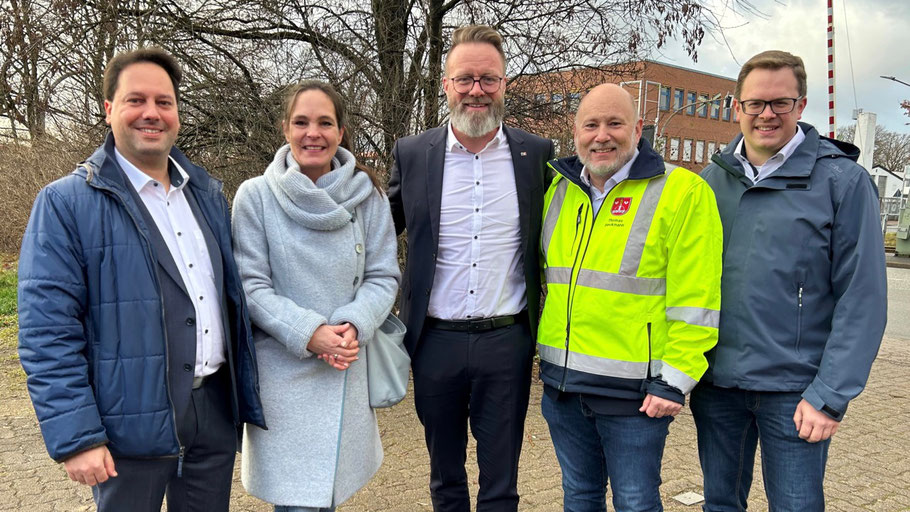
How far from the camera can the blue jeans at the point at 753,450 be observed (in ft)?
8.34

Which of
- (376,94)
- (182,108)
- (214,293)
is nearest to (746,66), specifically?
(214,293)

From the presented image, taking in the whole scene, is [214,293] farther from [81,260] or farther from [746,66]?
[746,66]

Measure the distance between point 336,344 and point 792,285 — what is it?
1.81 meters

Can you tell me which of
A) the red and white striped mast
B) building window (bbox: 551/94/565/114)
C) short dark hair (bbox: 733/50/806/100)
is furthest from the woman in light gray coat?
the red and white striped mast

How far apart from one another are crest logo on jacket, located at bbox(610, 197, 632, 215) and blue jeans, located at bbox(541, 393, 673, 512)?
2.66 feet

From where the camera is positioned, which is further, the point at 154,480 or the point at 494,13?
the point at 494,13

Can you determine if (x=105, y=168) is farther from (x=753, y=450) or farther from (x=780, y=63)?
(x=753, y=450)

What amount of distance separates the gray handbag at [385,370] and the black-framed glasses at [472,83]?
4.03 feet

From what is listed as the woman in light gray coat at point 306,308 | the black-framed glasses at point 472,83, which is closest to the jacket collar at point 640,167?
the black-framed glasses at point 472,83

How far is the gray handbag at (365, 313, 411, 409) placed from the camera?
9.14 ft

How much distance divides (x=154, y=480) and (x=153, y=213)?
0.94 m

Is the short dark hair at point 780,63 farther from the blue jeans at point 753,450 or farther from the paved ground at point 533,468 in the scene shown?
the paved ground at point 533,468

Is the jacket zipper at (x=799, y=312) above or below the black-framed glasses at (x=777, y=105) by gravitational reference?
below

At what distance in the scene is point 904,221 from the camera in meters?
20.9
